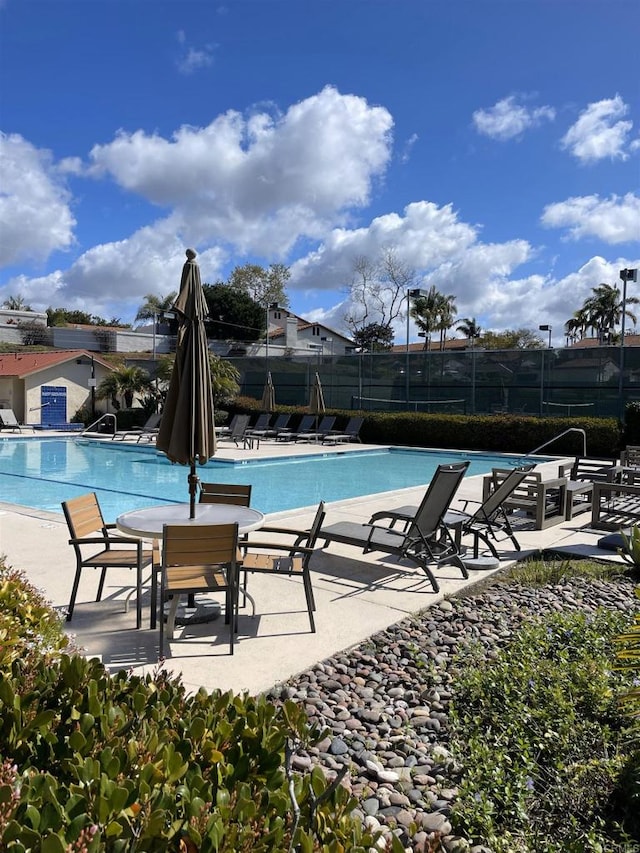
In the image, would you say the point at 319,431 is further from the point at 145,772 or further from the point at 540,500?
the point at 145,772

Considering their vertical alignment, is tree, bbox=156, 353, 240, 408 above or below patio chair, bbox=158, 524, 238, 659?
above

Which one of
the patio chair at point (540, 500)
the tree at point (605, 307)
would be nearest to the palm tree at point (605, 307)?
the tree at point (605, 307)

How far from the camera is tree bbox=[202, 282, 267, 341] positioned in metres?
52.0

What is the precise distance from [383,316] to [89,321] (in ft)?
121

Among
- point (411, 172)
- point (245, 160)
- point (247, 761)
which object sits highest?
point (245, 160)

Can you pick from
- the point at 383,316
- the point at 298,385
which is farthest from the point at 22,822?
the point at 383,316

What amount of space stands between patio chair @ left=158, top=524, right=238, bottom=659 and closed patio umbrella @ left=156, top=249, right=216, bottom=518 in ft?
2.77

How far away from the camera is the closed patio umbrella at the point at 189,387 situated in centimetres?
454

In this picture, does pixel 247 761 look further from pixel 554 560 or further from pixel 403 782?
pixel 554 560

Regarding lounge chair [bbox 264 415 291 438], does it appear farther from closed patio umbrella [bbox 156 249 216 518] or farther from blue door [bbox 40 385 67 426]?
closed patio umbrella [bbox 156 249 216 518]

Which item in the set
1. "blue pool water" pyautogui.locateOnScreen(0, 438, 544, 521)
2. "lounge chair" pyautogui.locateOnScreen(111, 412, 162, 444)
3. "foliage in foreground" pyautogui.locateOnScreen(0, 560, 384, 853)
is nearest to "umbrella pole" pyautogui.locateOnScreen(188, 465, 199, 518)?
"foliage in foreground" pyautogui.locateOnScreen(0, 560, 384, 853)

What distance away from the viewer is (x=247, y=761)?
1552mm

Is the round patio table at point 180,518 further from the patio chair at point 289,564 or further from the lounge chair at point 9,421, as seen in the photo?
the lounge chair at point 9,421

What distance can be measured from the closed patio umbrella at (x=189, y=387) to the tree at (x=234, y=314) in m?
47.1
